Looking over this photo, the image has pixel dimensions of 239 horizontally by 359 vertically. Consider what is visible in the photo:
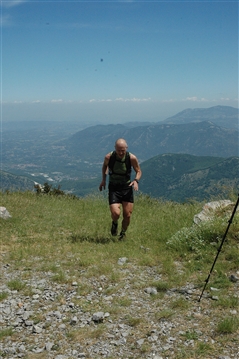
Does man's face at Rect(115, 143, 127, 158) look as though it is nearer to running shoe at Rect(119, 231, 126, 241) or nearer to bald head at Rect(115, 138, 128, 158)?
bald head at Rect(115, 138, 128, 158)

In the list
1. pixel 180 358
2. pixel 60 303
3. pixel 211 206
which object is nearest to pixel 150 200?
pixel 211 206

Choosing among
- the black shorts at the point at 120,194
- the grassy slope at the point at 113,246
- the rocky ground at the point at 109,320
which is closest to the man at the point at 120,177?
the black shorts at the point at 120,194

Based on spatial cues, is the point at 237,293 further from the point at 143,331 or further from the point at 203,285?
the point at 143,331

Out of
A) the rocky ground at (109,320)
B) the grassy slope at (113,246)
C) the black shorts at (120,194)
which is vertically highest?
the black shorts at (120,194)

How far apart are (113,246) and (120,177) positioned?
72.7 inches

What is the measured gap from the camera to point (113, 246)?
7734mm

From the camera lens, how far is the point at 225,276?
18.8 feet

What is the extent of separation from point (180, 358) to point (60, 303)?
7.30 feet

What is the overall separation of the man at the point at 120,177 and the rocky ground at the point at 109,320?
2632mm

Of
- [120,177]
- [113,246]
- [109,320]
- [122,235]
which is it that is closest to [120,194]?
[120,177]

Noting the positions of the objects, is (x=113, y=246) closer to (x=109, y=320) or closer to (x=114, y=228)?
(x=114, y=228)

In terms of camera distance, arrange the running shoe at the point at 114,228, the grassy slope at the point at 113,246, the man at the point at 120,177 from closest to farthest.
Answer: the grassy slope at the point at 113,246, the man at the point at 120,177, the running shoe at the point at 114,228

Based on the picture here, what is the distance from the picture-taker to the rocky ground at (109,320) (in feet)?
12.6

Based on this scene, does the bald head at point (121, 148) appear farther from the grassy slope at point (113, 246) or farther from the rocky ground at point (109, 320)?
the rocky ground at point (109, 320)
